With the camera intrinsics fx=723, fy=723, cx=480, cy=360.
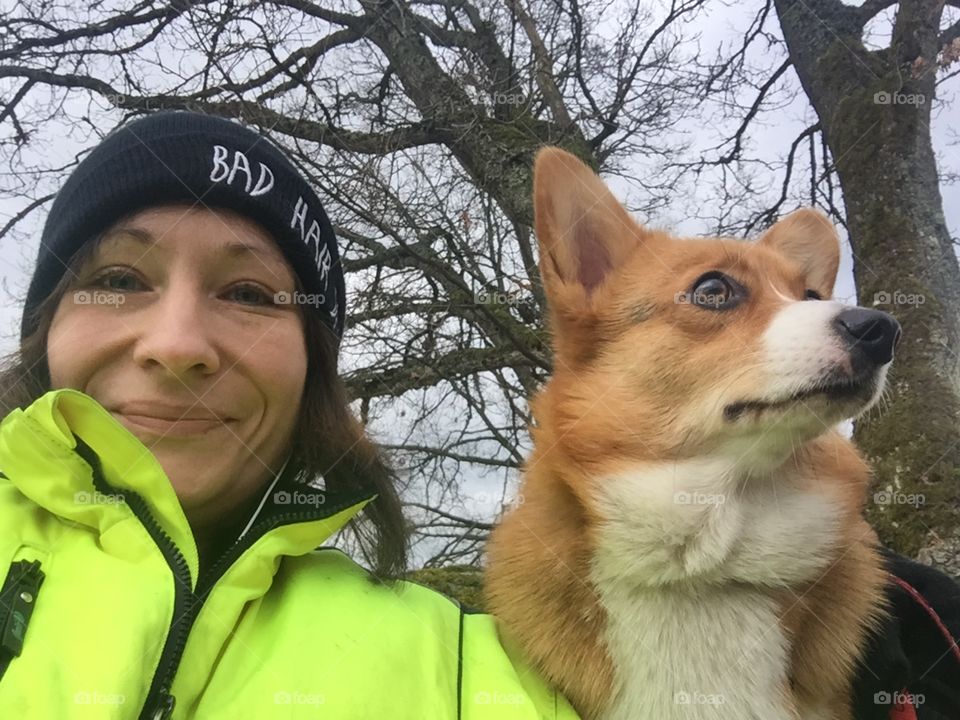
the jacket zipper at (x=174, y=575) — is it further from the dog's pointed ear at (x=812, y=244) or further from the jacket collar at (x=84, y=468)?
the dog's pointed ear at (x=812, y=244)

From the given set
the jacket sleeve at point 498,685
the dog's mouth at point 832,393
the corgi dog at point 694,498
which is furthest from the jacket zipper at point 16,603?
the dog's mouth at point 832,393

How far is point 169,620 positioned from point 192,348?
1.85 ft

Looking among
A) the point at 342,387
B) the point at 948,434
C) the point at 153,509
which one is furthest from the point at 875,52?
the point at 153,509

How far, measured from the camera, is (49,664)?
1.30 meters

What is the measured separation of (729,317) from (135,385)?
1.54 meters

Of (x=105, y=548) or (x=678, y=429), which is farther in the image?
(x=678, y=429)

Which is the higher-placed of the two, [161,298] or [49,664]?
[161,298]

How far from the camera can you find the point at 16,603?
4.46 feet

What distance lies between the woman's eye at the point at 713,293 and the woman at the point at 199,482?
1.04 meters

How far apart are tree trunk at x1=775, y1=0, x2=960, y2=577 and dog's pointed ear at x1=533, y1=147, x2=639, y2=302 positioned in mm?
1757

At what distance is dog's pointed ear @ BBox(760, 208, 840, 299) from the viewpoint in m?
2.54

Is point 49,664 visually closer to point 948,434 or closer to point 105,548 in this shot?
point 105,548

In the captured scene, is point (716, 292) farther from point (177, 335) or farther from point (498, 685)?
point (177, 335)

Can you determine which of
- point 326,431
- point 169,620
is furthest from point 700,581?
point 169,620
